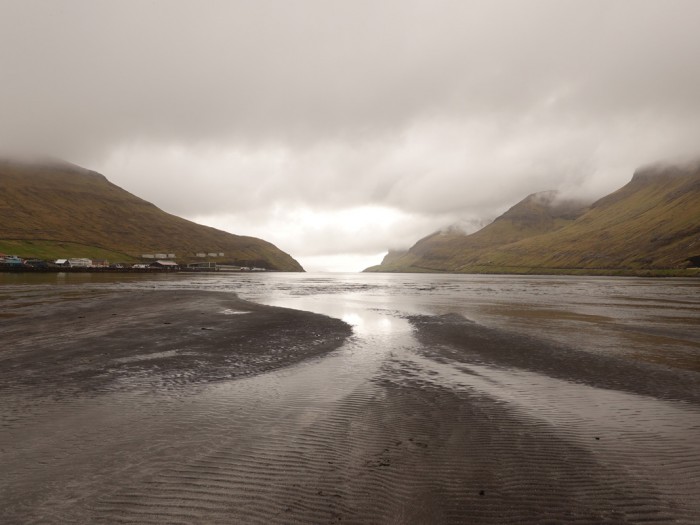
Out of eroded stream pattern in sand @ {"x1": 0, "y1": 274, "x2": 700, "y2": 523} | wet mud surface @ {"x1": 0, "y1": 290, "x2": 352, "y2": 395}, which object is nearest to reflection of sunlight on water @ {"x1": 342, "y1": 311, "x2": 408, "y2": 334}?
wet mud surface @ {"x1": 0, "y1": 290, "x2": 352, "y2": 395}

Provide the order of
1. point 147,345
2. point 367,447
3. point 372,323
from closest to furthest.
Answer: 1. point 367,447
2. point 147,345
3. point 372,323

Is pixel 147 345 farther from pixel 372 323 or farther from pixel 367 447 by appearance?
pixel 372 323

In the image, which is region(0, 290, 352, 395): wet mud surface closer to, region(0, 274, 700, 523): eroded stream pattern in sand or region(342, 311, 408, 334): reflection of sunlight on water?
region(0, 274, 700, 523): eroded stream pattern in sand

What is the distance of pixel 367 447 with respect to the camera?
9312mm

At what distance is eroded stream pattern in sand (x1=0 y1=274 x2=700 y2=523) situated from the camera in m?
6.82

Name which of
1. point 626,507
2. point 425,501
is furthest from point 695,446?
point 425,501

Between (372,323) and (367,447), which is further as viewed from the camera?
(372,323)

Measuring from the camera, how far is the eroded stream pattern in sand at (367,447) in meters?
6.82

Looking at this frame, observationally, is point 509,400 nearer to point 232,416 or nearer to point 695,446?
point 695,446

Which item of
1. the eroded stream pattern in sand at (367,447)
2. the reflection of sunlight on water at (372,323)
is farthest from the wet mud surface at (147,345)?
the reflection of sunlight on water at (372,323)

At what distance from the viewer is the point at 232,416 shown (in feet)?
37.5

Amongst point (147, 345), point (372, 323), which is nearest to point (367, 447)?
point (147, 345)

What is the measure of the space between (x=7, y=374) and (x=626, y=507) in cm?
2051

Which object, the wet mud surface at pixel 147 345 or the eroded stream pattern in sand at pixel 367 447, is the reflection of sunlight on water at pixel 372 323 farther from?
the eroded stream pattern in sand at pixel 367 447
